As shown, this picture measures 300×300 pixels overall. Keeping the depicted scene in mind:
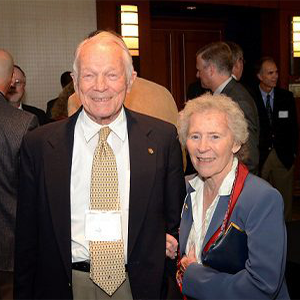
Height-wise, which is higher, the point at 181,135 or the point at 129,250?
the point at 181,135

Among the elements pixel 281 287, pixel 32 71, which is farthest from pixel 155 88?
pixel 32 71

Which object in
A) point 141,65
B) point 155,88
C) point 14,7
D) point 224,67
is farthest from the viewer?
Result: point 141,65

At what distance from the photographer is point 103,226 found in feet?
5.90

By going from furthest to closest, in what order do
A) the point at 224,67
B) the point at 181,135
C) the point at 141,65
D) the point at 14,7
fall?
1. the point at 141,65
2. the point at 14,7
3. the point at 224,67
4. the point at 181,135

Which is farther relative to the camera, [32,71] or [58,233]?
[32,71]

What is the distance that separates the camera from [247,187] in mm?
1791

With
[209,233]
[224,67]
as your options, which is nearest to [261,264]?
[209,233]

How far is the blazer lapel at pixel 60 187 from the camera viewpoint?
180cm

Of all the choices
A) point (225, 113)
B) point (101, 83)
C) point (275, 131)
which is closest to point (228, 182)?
point (225, 113)

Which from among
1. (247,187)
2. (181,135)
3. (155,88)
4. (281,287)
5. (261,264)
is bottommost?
(281,287)

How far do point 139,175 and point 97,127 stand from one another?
0.24 meters

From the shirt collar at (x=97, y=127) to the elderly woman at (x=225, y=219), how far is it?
0.24 metres

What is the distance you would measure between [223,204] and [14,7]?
4388 millimetres

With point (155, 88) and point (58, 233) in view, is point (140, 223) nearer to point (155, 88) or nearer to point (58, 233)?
point (58, 233)
